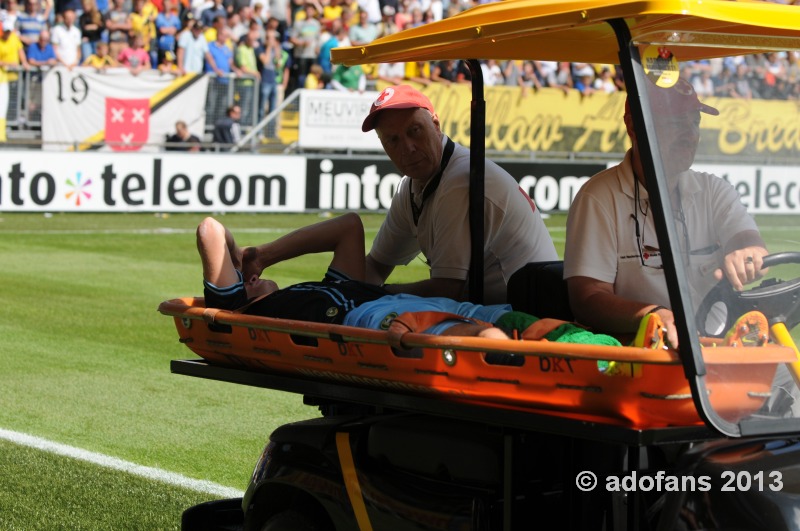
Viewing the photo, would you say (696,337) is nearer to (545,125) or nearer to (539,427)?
(539,427)

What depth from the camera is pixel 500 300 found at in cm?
484

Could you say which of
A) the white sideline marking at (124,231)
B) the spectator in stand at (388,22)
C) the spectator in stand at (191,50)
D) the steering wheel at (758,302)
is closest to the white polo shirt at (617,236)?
the steering wheel at (758,302)

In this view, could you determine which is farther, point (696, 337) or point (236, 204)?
point (236, 204)

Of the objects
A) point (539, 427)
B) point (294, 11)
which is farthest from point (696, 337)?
point (294, 11)

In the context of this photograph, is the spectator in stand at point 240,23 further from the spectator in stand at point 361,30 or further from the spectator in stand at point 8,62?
the spectator in stand at point 8,62

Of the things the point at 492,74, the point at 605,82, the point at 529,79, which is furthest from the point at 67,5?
the point at 605,82

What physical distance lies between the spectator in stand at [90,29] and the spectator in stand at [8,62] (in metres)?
1.13

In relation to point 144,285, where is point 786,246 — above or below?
above

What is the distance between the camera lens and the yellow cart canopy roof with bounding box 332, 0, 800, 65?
9.90ft

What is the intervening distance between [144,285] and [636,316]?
9.33 m

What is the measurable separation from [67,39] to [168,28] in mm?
1926

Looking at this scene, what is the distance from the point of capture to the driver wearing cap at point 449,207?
4.77 meters

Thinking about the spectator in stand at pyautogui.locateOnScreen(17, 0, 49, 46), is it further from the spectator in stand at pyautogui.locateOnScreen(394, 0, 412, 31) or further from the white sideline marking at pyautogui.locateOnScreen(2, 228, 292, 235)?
the spectator in stand at pyautogui.locateOnScreen(394, 0, 412, 31)

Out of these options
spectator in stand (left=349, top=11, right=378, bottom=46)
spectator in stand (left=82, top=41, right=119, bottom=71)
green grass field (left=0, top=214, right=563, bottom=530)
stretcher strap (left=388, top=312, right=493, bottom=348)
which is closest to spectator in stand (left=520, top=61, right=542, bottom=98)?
spectator in stand (left=349, top=11, right=378, bottom=46)
